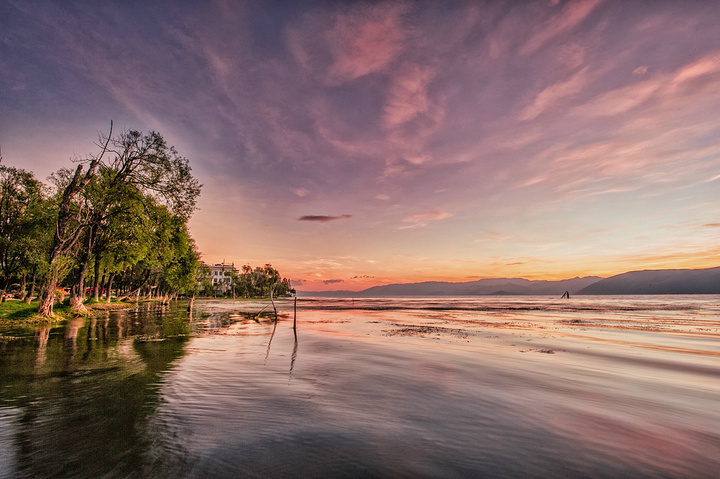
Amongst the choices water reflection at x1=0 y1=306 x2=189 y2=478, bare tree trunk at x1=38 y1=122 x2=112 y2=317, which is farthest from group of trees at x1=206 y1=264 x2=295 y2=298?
water reflection at x1=0 y1=306 x2=189 y2=478

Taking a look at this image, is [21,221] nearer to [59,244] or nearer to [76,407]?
[59,244]

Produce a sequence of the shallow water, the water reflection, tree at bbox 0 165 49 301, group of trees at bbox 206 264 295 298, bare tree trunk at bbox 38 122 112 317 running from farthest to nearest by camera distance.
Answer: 1. group of trees at bbox 206 264 295 298
2. tree at bbox 0 165 49 301
3. bare tree trunk at bbox 38 122 112 317
4. the shallow water
5. the water reflection

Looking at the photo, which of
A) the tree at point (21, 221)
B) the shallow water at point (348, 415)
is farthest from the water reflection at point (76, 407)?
the tree at point (21, 221)

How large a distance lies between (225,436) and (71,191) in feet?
111

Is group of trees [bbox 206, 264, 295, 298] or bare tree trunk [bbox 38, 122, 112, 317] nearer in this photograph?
bare tree trunk [bbox 38, 122, 112, 317]

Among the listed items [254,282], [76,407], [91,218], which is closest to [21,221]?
[91,218]

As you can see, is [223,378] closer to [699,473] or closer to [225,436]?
[225,436]

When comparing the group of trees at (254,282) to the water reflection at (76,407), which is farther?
the group of trees at (254,282)

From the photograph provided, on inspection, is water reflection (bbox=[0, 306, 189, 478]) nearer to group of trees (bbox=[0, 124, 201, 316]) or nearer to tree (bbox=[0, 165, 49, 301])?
group of trees (bbox=[0, 124, 201, 316])

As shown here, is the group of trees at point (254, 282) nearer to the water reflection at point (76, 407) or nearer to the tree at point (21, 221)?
the tree at point (21, 221)

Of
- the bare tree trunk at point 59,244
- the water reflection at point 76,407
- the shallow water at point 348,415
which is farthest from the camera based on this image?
the bare tree trunk at point 59,244

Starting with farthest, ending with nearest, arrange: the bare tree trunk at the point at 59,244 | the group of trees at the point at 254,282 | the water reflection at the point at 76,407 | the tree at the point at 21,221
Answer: the group of trees at the point at 254,282 < the tree at the point at 21,221 < the bare tree trunk at the point at 59,244 < the water reflection at the point at 76,407

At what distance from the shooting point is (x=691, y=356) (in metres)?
18.1

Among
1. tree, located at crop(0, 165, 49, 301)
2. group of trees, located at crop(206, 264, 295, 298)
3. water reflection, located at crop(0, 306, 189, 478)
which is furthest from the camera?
group of trees, located at crop(206, 264, 295, 298)
